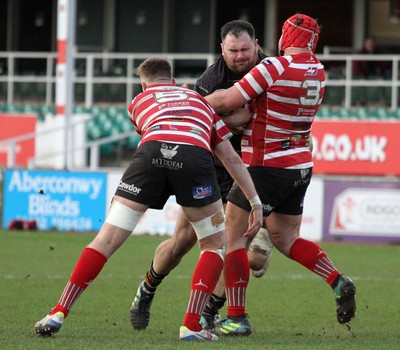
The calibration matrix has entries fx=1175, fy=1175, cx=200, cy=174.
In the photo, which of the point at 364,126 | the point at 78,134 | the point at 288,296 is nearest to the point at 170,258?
the point at 288,296

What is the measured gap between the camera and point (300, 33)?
7512mm

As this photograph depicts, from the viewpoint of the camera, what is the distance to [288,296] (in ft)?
34.3

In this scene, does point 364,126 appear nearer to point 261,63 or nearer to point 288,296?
point 288,296

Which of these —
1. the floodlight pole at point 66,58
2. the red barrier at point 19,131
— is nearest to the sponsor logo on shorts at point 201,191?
the floodlight pole at point 66,58

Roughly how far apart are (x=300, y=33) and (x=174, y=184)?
1378 millimetres

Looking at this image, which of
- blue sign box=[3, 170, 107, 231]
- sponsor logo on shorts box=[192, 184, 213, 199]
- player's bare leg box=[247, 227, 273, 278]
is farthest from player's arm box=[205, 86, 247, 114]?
blue sign box=[3, 170, 107, 231]

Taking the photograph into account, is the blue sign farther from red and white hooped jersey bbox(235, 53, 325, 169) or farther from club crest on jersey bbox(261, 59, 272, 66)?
club crest on jersey bbox(261, 59, 272, 66)

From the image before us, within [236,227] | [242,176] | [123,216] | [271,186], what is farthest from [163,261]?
[242,176]

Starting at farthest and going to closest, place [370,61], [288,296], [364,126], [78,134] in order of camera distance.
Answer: [370,61], [78,134], [364,126], [288,296]

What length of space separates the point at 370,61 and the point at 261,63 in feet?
51.3

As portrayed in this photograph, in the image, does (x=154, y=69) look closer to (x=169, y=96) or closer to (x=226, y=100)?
(x=169, y=96)

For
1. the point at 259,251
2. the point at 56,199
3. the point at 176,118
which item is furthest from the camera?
the point at 56,199

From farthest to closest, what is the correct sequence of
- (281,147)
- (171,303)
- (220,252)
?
1. (171,303)
2. (281,147)
3. (220,252)

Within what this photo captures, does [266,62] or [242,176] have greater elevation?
[266,62]
